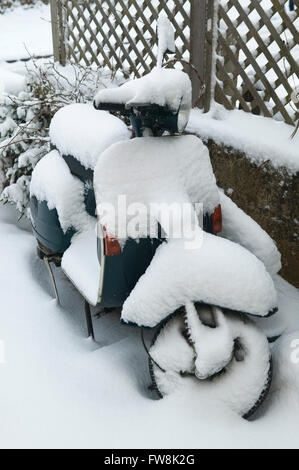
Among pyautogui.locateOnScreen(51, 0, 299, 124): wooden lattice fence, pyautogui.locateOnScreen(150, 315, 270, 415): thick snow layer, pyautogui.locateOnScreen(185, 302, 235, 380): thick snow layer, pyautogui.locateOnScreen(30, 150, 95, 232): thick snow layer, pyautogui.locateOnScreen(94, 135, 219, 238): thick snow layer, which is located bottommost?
pyautogui.locateOnScreen(150, 315, 270, 415): thick snow layer

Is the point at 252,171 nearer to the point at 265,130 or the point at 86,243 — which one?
the point at 265,130

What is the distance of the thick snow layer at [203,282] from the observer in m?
1.79

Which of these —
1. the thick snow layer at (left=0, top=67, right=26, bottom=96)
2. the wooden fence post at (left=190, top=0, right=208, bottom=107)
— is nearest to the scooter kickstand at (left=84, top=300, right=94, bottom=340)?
the wooden fence post at (left=190, top=0, right=208, bottom=107)

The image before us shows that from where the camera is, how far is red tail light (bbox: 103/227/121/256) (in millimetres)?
1980

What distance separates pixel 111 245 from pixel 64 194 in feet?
1.96

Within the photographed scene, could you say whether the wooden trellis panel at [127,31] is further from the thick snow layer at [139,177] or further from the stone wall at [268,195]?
the thick snow layer at [139,177]

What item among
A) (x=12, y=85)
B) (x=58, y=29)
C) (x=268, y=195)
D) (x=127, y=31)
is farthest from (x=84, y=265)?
(x=58, y=29)

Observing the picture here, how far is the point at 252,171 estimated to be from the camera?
2.72 meters

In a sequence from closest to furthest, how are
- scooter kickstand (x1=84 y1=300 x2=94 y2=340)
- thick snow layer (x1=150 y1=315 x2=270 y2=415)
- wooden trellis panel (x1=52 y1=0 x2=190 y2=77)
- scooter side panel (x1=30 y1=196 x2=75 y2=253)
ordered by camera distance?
thick snow layer (x1=150 y1=315 x2=270 y2=415)
scooter kickstand (x1=84 y1=300 x2=94 y2=340)
scooter side panel (x1=30 y1=196 x2=75 y2=253)
wooden trellis panel (x1=52 y1=0 x2=190 y2=77)

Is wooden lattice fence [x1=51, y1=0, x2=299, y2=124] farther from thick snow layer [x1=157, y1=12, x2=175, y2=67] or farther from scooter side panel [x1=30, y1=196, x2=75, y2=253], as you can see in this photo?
scooter side panel [x1=30, y1=196, x2=75, y2=253]

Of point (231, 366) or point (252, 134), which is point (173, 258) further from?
point (252, 134)

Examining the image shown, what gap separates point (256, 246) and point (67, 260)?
935 mm

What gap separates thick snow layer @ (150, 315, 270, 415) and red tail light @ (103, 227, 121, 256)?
1.21 feet
